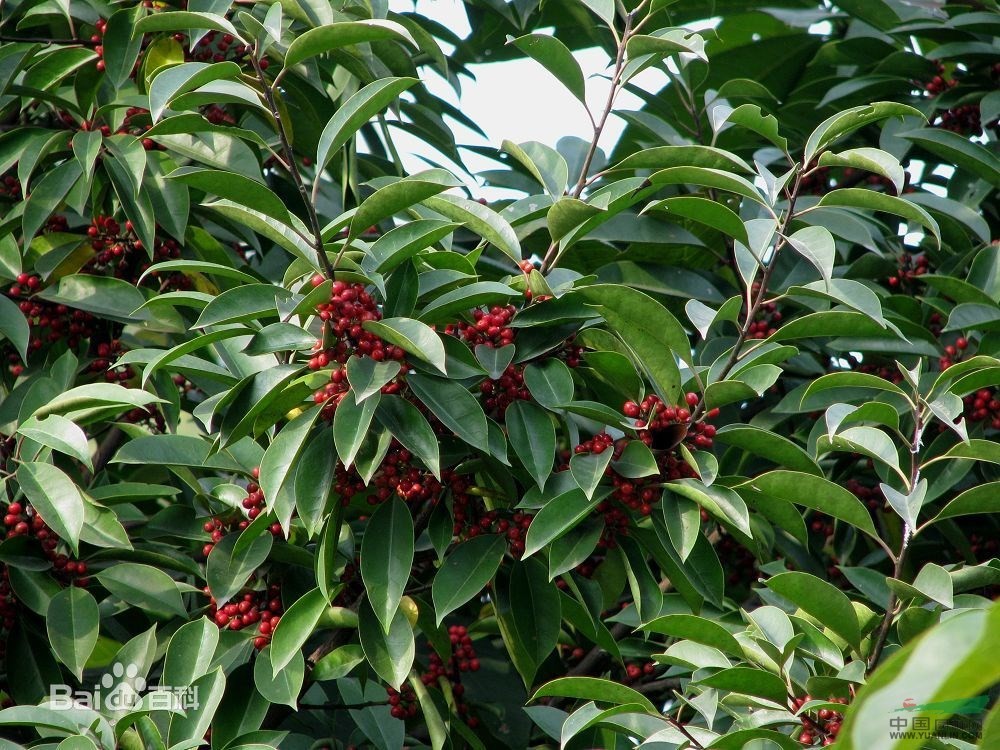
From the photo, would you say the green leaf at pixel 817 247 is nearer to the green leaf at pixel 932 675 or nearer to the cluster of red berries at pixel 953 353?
the cluster of red berries at pixel 953 353

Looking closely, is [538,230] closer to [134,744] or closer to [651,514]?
[651,514]

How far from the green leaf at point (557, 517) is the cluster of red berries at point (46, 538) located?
36.4 inches

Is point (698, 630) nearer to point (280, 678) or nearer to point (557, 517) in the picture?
point (557, 517)

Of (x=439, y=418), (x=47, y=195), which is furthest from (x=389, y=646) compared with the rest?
(x=47, y=195)

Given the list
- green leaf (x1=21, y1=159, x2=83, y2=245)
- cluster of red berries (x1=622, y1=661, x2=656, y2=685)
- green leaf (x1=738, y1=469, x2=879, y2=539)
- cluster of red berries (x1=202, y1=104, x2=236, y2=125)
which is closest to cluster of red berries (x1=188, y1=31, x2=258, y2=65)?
cluster of red berries (x1=202, y1=104, x2=236, y2=125)

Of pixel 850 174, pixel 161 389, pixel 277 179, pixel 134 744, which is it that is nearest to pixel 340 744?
pixel 134 744

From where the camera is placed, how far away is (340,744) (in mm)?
2430

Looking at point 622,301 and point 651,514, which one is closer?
point 622,301

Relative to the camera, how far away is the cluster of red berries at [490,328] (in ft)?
6.45

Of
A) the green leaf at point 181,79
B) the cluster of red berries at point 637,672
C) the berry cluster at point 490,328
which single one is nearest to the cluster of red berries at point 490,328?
the berry cluster at point 490,328

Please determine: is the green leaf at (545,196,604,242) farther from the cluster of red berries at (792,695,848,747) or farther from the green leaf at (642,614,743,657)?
the cluster of red berries at (792,695,848,747)

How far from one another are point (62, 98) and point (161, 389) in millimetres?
719

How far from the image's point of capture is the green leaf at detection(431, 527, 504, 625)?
1932 millimetres

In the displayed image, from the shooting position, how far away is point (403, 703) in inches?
89.0
